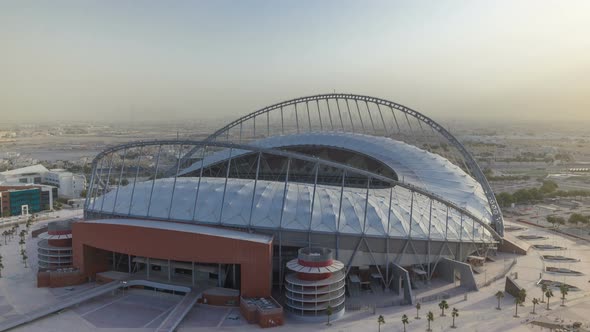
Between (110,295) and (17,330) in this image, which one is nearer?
(17,330)

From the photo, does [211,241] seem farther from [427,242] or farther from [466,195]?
[466,195]

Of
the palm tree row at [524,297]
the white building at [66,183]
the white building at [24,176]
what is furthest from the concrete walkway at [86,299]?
the white building at [24,176]

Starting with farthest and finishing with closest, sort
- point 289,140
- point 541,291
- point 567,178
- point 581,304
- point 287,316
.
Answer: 1. point 567,178
2. point 289,140
3. point 541,291
4. point 581,304
5. point 287,316

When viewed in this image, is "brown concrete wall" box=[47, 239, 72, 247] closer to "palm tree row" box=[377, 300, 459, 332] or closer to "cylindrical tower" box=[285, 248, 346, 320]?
"cylindrical tower" box=[285, 248, 346, 320]

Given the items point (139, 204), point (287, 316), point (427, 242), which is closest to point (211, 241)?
point (287, 316)

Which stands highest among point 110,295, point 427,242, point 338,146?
point 338,146

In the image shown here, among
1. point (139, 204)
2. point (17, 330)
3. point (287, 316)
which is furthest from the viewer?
point (139, 204)

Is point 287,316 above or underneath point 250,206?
underneath
